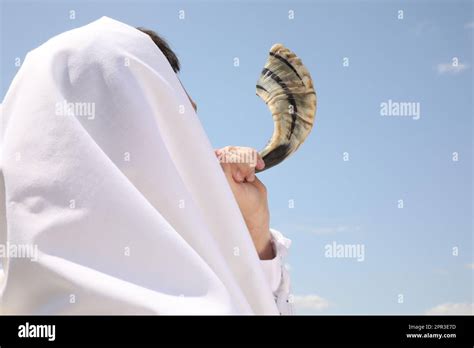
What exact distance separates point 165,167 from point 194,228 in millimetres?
162

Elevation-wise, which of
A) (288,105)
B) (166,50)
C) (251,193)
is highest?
(166,50)

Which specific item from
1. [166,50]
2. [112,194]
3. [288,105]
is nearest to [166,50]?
[166,50]

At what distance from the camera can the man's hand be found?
2760 mm

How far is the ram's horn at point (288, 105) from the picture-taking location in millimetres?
3029

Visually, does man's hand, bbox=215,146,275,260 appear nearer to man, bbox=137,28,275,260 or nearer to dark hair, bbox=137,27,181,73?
man, bbox=137,28,275,260

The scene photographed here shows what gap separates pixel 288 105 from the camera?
3.08 meters

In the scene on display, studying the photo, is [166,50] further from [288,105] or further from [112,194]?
[112,194]

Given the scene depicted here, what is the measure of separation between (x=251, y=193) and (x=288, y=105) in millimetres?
525

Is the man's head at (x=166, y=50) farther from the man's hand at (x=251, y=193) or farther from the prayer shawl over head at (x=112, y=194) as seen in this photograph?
the prayer shawl over head at (x=112, y=194)

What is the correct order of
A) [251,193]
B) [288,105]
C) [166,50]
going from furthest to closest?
1. [166,50]
2. [288,105]
3. [251,193]

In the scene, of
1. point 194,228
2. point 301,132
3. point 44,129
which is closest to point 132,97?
point 44,129

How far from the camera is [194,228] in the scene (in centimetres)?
132

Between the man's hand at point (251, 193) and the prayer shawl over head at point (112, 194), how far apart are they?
1206 millimetres
